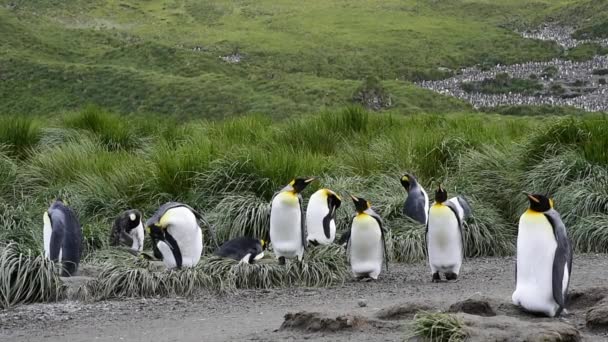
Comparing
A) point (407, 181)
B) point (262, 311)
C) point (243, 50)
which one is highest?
point (243, 50)

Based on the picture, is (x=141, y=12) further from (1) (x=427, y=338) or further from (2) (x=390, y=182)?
(1) (x=427, y=338)

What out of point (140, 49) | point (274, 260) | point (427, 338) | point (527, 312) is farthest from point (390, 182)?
point (140, 49)

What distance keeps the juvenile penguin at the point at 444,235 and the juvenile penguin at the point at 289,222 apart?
4.39ft

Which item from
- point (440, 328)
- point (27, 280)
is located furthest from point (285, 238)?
point (440, 328)

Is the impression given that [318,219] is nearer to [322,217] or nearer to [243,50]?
[322,217]

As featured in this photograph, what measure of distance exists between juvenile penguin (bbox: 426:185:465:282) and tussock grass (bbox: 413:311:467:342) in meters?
3.00

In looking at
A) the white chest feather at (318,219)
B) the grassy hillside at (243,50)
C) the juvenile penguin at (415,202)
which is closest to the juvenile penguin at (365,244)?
the white chest feather at (318,219)

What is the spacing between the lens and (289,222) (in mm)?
8922

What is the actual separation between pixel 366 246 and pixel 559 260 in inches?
104

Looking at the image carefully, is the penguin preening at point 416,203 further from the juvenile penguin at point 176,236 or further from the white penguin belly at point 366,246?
the juvenile penguin at point 176,236

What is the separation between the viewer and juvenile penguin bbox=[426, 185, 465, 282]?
27.5 feet

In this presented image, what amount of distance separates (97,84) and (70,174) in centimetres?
3646

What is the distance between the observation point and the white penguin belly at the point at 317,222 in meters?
9.86

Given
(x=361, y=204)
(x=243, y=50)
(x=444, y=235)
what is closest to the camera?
(x=444, y=235)
